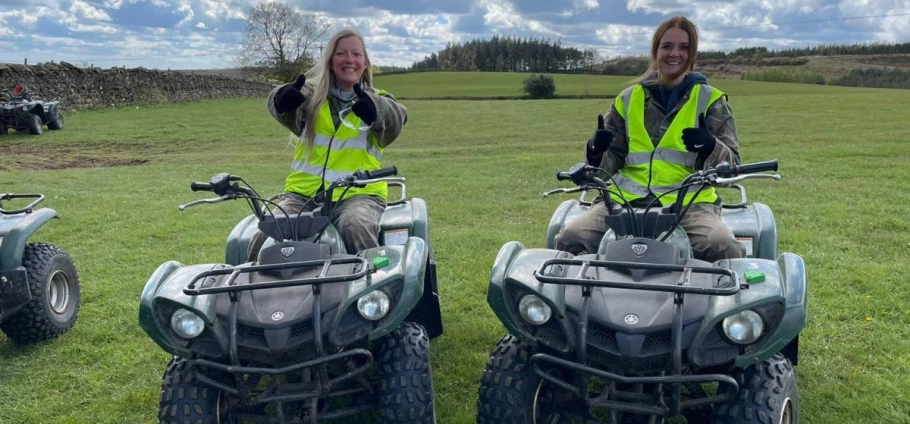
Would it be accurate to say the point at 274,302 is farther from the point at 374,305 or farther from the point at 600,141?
the point at 600,141

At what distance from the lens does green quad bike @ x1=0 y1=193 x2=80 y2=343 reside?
4281 millimetres

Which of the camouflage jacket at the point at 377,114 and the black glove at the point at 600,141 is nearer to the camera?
the black glove at the point at 600,141

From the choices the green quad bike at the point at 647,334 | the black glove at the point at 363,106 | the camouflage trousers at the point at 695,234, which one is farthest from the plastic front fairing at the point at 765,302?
the black glove at the point at 363,106

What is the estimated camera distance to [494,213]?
8492mm

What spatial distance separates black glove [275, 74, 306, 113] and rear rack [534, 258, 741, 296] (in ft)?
7.07

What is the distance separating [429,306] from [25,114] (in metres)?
20.5

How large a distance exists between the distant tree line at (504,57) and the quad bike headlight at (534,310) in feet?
197

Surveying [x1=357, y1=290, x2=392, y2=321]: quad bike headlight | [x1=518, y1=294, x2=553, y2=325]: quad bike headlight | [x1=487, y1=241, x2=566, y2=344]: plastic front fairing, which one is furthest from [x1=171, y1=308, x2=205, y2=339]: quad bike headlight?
[x1=518, y1=294, x2=553, y2=325]: quad bike headlight

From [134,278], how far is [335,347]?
3.93 m

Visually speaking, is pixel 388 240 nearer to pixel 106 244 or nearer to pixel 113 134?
pixel 106 244

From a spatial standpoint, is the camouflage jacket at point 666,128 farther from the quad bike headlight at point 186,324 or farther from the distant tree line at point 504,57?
the distant tree line at point 504,57

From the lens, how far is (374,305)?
301 centimetres

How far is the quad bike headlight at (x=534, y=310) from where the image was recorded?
2.85 m

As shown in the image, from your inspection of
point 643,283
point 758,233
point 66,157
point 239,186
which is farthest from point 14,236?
point 66,157
